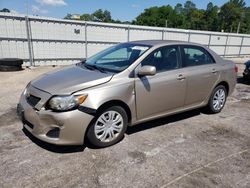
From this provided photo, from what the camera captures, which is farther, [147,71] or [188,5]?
[188,5]

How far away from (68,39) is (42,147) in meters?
9.23

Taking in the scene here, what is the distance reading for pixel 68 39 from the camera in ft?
38.7

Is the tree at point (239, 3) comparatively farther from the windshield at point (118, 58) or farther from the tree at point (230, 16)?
the windshield at point (118, 58)

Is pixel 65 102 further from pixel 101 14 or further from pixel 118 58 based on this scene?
pixel 101 14

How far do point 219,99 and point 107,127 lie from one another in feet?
9.67

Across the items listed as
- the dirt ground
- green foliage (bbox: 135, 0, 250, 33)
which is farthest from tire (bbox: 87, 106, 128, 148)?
green foliage (bbox: 135, 0, 250, 33)

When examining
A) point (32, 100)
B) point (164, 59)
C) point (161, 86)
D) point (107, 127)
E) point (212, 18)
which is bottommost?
point (107, 127)

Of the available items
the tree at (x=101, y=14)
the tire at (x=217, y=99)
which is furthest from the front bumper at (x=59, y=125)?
the tree at (x=101, y=14)

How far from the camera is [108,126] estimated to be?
3480 millimetres

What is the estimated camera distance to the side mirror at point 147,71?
3.56 meters

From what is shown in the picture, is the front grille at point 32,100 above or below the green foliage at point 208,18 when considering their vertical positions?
below

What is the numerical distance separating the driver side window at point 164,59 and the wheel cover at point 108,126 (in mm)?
973

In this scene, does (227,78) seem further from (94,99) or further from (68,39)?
(68,39)

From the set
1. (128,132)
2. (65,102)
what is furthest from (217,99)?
(65,102)
